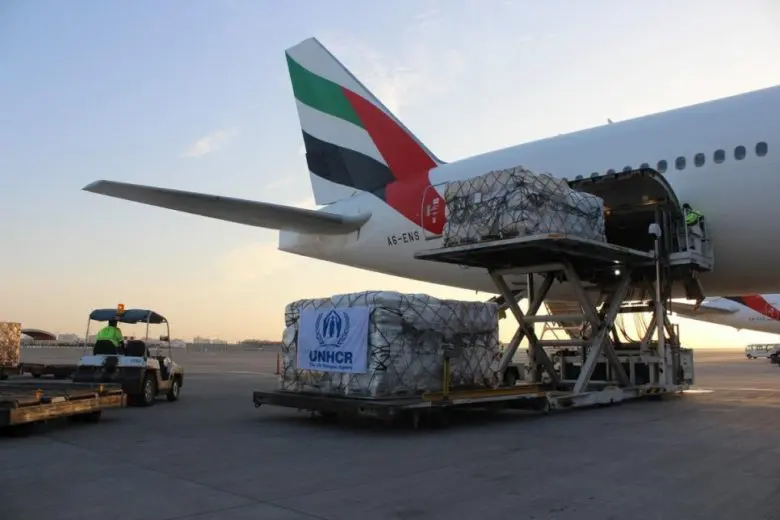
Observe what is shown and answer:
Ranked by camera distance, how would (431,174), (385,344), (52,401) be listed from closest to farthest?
(52,401)
(385,344)
(431,174)

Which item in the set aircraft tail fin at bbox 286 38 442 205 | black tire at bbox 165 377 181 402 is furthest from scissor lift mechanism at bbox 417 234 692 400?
black tire at bbox 165 377 181 402

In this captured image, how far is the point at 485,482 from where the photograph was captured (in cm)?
536

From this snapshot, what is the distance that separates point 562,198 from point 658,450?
477 centimetres

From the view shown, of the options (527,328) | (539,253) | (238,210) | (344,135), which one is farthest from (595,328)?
(344,135)

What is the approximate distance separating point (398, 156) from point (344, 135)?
190cm

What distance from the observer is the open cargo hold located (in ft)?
63.5

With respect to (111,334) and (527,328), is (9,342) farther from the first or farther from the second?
(527,328)

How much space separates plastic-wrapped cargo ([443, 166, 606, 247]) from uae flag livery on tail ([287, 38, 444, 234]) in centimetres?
424

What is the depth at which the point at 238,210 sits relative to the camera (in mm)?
13008

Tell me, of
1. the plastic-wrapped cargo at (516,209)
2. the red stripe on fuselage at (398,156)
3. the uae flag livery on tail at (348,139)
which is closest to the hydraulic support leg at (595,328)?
the plastic-wrapped cargo at (516,209)

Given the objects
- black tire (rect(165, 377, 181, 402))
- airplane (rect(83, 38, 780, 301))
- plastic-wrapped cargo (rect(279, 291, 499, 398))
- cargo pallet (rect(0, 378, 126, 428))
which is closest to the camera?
cargo pallet (rect(0, 378, 126, 428))

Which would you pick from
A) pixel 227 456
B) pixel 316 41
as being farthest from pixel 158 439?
pixel 316 41

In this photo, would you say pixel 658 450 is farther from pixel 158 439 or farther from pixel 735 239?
pixel 735 239

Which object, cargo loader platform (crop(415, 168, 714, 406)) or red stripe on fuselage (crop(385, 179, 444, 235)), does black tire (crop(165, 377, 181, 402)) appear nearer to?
cargo loader platform (crop(415, 168, 714, 406))
